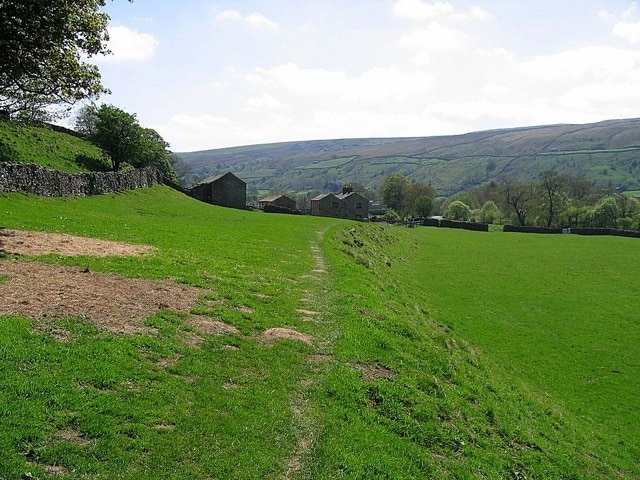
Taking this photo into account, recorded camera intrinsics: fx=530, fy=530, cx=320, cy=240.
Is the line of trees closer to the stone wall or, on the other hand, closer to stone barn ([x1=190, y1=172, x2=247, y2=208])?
stone barn ([x1=190, y1=172, x2=247, y2=208])

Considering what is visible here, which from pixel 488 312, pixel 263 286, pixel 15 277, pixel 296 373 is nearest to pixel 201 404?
pixel 296 373

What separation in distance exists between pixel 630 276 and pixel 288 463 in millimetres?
46227

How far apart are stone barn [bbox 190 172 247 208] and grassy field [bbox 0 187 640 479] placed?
59.0 m

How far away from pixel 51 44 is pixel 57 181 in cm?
2039

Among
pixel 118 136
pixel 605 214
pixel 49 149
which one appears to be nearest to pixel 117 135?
pixel 118 136

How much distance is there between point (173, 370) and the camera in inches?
439

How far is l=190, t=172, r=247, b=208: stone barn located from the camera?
9088 cm

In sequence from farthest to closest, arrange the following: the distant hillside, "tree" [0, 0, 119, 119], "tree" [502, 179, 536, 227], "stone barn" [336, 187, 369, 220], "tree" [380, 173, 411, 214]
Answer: "tree" [380, 173, 411, 214], "tree" [502, 179, 536, 227], "stone barn" [336, 187, 369, 220], the distant hillside, "tree" [0, 0, 119, 119]

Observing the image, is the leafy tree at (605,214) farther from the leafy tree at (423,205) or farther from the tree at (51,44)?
the tree at (51,44)

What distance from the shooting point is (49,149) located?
54969 mm

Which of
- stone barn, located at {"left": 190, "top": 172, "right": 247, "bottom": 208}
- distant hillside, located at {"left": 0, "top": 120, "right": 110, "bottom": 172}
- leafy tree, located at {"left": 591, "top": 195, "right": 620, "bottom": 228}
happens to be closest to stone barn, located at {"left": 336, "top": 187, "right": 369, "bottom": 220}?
stone barn, located at {"left": 190, "top": 172, "right": 247, "bottom": 208}

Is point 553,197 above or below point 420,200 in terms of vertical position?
above

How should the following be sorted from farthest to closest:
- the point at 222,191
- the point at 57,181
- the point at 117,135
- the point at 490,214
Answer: the point at 490,214
the point at 222,191
the point at 117,135
the point at 57,181

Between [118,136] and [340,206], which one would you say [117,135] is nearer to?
[118,136]
